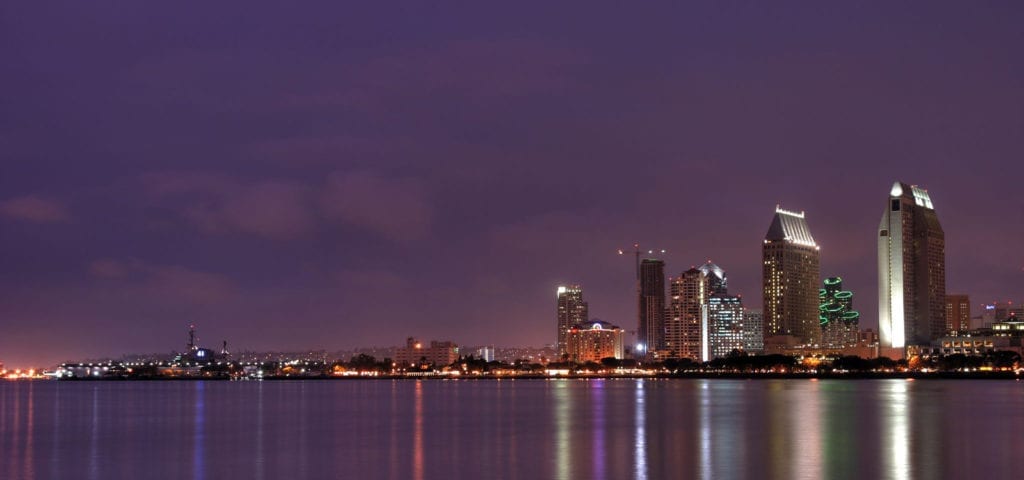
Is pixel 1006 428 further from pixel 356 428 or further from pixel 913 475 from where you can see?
pixel 356 428

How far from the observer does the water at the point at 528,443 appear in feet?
145

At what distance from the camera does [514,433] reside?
209ft

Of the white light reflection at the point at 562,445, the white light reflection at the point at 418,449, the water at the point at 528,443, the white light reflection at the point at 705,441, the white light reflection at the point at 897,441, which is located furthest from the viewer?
the water at the point at 528,443

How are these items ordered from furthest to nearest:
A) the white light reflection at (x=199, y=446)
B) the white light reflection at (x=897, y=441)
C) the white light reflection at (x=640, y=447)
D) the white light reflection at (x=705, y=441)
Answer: the white light reflection at (x=199, y=446)
the white light reflection at (x=640, y=447)
the white light reflection at (x=705, y=441)
the white light reflection at (x=897, y=441)

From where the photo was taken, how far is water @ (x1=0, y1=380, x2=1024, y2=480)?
44.1 m

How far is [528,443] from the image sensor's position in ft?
186

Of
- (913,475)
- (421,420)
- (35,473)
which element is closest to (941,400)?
(421,420)

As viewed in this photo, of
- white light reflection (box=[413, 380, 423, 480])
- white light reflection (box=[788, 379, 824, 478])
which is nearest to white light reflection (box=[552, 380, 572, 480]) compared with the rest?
white light reflection (box=[413, 380, 423, 480])

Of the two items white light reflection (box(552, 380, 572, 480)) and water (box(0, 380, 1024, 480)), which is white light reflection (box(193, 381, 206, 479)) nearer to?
water (box(0, 380, 1024, 480))

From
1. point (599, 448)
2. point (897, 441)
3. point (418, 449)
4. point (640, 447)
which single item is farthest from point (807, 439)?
point (418, 449)

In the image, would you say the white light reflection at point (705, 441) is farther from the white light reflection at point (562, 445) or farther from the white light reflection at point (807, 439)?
the white light reflection at point (562, 445)

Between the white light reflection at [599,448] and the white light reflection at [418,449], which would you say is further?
the white light reflection at [418,449]

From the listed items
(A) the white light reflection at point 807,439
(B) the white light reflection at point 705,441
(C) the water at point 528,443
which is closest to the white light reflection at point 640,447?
(C) the water at point 528,443

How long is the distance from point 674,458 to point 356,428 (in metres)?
25.7
